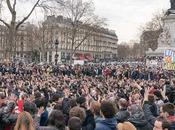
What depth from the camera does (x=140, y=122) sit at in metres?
9.46

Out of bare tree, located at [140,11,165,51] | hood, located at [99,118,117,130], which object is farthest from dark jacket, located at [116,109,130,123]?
bare tree, located at [140,11,165,51]

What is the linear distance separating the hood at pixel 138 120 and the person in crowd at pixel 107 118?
134cm

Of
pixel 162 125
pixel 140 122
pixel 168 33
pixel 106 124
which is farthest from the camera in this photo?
pixel 168 33

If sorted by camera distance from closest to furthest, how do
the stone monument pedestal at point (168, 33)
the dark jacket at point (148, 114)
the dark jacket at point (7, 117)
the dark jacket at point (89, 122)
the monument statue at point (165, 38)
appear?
the dark jacket at point (89, 122) < the dark jacket at point (7, 117) < the dark jacket at point (148, 114) < the stone monument pedestal at point (168, 33) < the monument statue at point (165, 38)

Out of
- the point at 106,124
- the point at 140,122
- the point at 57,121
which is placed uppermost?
the point at 57,121

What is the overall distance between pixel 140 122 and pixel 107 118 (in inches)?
57.6

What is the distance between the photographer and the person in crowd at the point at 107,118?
26.3 feet

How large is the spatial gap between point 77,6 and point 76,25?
4008 mm

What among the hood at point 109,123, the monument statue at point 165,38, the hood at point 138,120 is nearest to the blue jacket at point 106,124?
the hood at point 109,123

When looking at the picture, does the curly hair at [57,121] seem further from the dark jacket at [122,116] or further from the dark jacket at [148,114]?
the dark jacket at [148,114]

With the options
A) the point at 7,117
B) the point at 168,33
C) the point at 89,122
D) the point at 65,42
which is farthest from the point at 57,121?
the point at 65,42

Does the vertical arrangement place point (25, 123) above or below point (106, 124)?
above

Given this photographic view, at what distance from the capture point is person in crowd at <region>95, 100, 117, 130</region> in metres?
8.02

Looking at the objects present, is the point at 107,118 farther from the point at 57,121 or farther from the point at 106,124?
the point at 57,121
